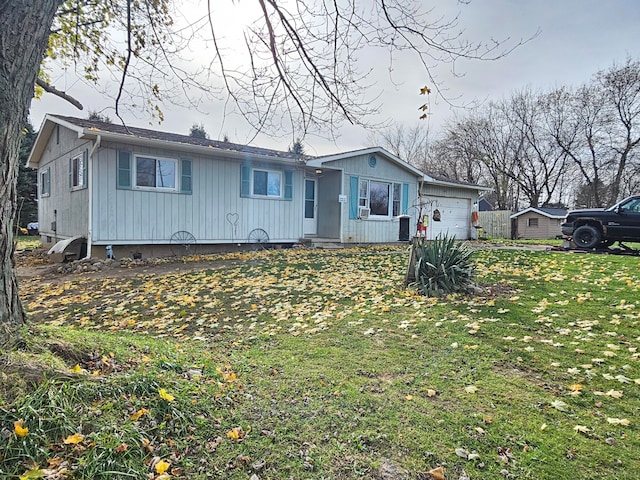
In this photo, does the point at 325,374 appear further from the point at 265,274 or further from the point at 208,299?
the point at 265,274

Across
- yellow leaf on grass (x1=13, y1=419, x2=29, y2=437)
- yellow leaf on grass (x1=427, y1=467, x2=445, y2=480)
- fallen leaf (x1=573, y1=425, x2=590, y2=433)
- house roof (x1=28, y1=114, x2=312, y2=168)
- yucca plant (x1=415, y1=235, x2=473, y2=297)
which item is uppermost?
house roof (x1=28, y1=114, x2=312, y2=168)

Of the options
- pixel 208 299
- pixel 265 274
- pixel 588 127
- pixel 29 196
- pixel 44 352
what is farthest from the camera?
pixel 588 127

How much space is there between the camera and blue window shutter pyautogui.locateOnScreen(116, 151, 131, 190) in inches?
386

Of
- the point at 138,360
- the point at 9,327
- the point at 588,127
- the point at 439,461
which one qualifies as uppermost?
the point at 588,127

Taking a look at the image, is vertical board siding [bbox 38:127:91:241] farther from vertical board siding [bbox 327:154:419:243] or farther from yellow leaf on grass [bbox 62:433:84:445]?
yellow leaf on grass [bbox 62:433:84:445]

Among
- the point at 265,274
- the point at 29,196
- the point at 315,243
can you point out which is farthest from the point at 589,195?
the point at 29,196

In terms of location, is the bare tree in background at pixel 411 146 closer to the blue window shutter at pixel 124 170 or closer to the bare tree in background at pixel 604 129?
the bare tree in background at pixel 604 129

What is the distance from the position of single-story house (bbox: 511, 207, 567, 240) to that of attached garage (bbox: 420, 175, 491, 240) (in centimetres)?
745

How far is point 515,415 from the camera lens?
2.45m

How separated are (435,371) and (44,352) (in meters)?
2.94

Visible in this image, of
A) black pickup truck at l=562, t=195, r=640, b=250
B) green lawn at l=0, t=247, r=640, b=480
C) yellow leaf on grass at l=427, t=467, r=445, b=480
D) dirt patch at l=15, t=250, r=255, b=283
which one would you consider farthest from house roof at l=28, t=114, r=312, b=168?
black pickup truck at l=562, t=195, r=640, b=250

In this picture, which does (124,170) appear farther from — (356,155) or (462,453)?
(462,453)

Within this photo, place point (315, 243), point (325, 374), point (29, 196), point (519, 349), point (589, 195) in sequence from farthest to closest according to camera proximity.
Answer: point (589, 195) → point (29, 196) → point (315, 243) → point (519, 349) → point (325, 374)

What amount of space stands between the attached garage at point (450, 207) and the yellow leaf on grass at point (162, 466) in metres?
16.2
